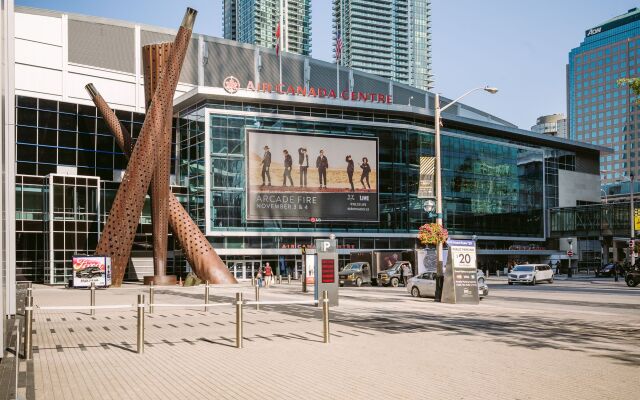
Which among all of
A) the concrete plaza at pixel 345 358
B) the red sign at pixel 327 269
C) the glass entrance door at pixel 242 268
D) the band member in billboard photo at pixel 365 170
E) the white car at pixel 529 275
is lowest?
the glass entrance door at pixel 242 268

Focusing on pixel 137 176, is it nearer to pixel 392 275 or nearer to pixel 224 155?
pixel 392 275

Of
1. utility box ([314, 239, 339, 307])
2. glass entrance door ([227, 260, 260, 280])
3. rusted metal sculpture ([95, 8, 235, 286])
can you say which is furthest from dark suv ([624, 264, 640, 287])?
glass entrance door ([227, 260, 260, 280])

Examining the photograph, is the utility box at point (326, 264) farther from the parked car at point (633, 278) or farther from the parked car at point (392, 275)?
the parked car at point (633, 278)

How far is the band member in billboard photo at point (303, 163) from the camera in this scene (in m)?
73.6

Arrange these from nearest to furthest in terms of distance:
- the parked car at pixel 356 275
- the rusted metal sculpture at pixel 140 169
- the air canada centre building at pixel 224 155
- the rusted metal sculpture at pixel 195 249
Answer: the parked car at pixel 356 275 < the rusted metal sculpture at pixel 140 169 < the rusted metal sculpture at pixel 195 249 < the air canada centre building at pixel 224 155

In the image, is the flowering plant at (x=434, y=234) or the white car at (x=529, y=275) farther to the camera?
the white car at (x=529, y=275)

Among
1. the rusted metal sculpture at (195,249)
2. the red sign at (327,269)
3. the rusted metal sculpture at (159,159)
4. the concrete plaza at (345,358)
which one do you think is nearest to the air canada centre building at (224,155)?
the rusted metal sculpture at (195,249)

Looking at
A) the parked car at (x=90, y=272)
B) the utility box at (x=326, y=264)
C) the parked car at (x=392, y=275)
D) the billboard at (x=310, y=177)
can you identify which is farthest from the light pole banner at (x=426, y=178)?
the billboard at (x=310, y=177)

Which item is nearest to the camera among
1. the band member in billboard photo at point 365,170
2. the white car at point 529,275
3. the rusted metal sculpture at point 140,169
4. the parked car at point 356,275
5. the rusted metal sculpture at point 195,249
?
the parked car at point 356,275

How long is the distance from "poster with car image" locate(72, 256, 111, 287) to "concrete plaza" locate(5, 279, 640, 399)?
2739cm

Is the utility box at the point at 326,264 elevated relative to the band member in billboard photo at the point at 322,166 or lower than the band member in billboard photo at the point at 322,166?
lower

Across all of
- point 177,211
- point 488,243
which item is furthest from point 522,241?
point 177,211

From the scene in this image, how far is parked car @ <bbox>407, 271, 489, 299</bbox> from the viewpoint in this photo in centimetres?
3259

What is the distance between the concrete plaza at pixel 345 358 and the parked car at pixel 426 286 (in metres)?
9.88
